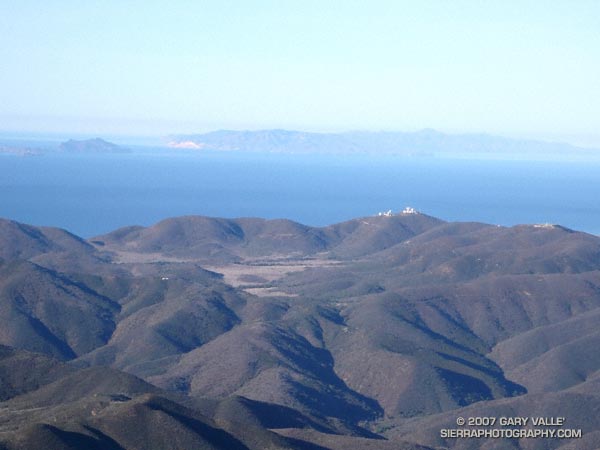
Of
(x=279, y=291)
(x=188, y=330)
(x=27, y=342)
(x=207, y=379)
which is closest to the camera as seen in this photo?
(x=207, y=379)

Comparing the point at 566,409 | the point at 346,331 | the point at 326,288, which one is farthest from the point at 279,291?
the point at 566,409

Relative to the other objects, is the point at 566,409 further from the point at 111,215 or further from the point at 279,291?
the point at 111,215

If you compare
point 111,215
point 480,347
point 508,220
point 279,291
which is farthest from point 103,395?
point 508,220

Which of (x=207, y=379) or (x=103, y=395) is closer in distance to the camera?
(x=103, y=395)

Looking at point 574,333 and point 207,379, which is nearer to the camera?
point 207,379

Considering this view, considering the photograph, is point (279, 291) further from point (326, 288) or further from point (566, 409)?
point (566, 409)

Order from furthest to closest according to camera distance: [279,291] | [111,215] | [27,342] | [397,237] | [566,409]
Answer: [111,215] → [397,237] → [279,291] → [27,342] → [566,409]
